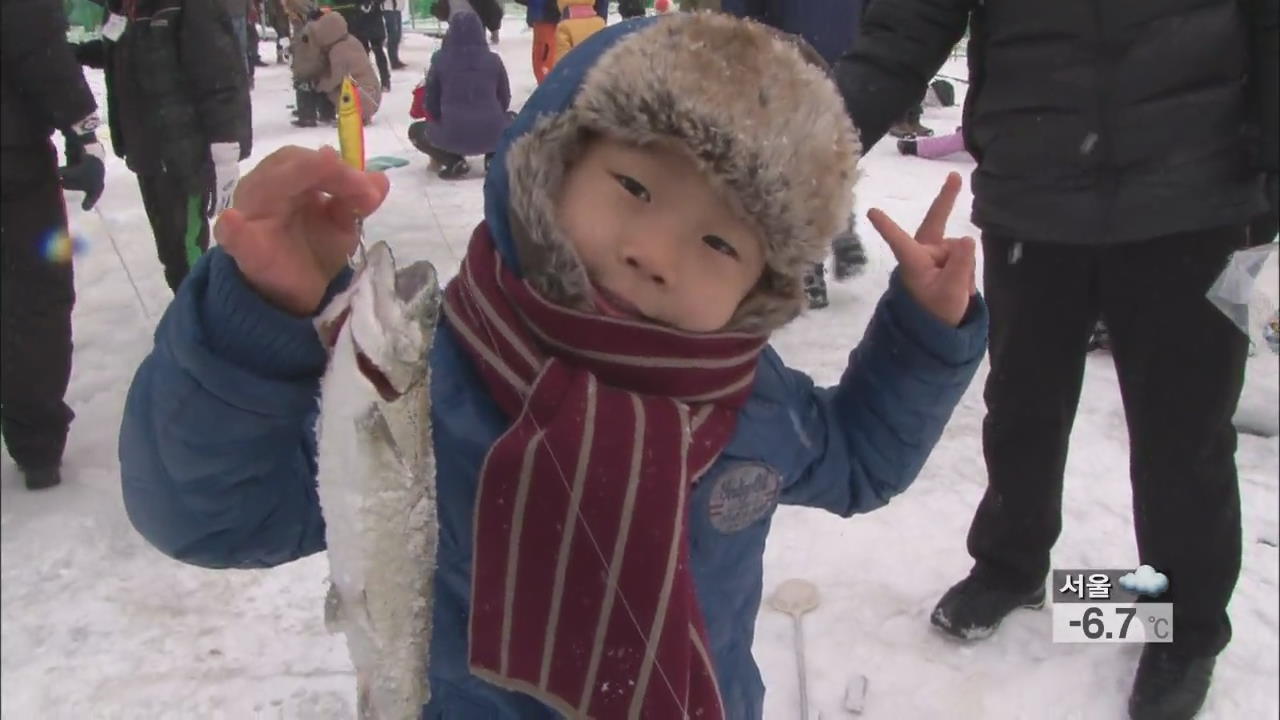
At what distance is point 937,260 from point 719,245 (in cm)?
33

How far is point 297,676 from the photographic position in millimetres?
1966

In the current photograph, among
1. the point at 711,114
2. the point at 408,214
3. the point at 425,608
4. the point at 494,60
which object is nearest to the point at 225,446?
the point at 425,608

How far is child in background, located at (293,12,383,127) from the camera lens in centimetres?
565

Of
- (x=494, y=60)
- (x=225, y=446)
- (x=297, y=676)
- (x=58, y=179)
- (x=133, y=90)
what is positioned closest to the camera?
(x=225, y=446)

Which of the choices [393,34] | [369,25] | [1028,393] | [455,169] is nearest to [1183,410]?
[1028,393]

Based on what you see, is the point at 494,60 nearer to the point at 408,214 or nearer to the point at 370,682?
the point at 408,214

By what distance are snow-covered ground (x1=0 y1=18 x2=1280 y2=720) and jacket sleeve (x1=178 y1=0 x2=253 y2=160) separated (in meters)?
0.28

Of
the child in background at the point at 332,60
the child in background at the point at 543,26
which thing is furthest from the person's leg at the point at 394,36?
the child in background at the point at 543,26

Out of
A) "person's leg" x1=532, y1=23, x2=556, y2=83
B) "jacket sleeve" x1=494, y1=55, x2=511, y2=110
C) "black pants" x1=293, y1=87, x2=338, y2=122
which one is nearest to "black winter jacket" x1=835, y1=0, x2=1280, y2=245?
"black pants" x1=293, y1=87, x2=338, y2=122

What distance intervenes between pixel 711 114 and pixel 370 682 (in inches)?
21.6

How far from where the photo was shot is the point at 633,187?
85cm

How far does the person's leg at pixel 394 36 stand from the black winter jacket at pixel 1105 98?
6.06 meters

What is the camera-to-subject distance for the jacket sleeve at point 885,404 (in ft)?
3.60

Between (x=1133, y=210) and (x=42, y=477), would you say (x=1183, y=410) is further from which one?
(x=42, y=477)
